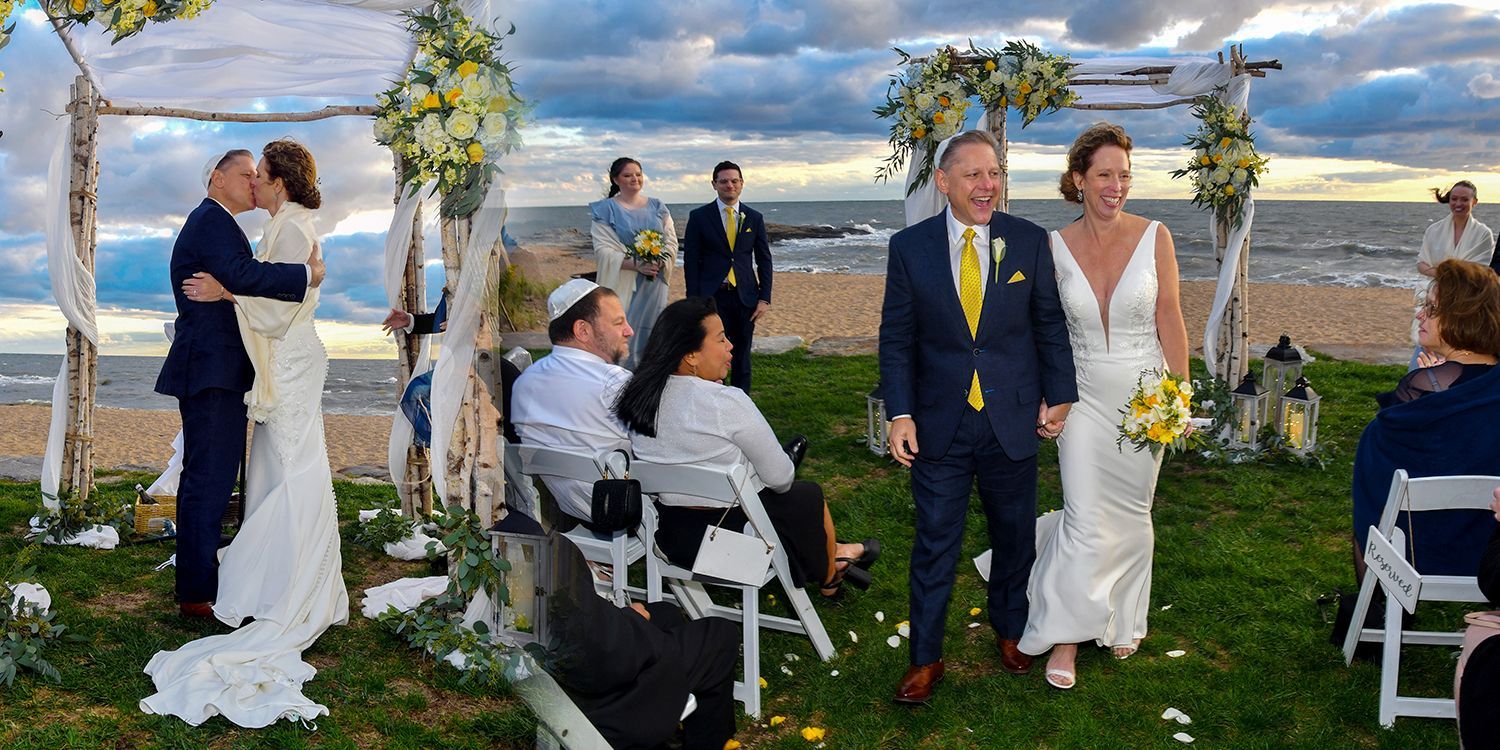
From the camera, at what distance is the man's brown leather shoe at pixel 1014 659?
4449mm

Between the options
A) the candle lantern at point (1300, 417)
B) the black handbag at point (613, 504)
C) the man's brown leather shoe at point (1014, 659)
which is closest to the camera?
the black handbag at point (613, 504)

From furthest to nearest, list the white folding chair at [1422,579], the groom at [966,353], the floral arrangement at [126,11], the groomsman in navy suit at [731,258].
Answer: the groomsman in navy suit at [731,258], the floral arrangement at [126,11], the groom at [966,353], the white folding chair at [1422,579]

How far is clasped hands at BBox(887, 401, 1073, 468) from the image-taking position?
12.6 ft

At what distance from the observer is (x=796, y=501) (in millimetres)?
4477

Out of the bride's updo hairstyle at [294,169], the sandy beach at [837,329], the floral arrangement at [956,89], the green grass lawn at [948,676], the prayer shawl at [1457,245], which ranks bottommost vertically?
the sandy beach at [837,329]

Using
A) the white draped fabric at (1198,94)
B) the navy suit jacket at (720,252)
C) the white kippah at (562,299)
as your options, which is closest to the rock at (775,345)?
the navy suit jacket at (720,252)

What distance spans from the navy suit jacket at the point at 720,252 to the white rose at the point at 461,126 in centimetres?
495

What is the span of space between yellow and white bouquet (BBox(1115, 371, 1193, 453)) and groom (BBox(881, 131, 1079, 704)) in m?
0.28

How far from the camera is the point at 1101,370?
4.22 meters

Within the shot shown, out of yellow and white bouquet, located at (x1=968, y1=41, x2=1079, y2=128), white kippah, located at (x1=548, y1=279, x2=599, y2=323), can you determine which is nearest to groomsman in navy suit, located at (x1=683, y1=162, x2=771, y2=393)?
yellow and white bouquet, located at (x1=968, y1=41, x2=1079, y2=128)

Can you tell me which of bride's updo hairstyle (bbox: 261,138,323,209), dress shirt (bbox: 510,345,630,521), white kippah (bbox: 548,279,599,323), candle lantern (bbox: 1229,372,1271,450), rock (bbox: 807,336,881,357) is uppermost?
bride's updo hairstyle (bbox: 261,138,323,209)

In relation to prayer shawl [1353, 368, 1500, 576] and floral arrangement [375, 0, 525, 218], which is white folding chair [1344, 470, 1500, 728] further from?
floral arrangement [375, 0, 525, 218]

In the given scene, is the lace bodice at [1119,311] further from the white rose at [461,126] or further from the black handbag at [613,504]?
the white rose at [461,126]

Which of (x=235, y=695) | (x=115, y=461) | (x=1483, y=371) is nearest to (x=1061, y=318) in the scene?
(x=1483, y=371)
